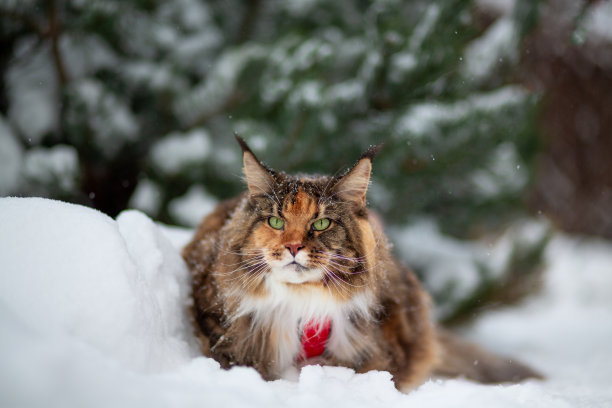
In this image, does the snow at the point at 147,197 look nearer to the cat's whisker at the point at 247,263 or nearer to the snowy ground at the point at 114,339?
the snowy ground at the point at 114,339

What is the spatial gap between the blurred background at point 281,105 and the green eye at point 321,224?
133 centimetres

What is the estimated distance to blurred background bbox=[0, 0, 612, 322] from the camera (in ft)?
9.45

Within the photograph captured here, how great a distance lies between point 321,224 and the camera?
1628 mm

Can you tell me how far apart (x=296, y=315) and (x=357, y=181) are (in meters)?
0.54

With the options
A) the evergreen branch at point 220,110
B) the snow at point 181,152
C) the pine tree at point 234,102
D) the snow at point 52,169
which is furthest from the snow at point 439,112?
the snow at point 52,169

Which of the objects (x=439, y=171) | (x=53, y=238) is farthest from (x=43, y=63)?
(x=439, y=171)

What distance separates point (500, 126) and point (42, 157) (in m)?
2.93

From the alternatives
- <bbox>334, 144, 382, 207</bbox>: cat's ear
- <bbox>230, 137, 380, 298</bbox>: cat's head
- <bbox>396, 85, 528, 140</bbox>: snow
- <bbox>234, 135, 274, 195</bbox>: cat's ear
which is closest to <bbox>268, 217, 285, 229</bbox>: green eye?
<bbox>230, 137, 380, 298</bbox>: cat's head

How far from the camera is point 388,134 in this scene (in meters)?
3.03

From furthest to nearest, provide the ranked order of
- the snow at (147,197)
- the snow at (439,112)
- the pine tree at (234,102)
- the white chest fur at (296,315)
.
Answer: the snow at (147,197) < the snow at (439,112) < the pine tree at (234,102) < the white chest fur at (296,315)

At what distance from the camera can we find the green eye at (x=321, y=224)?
162 cm

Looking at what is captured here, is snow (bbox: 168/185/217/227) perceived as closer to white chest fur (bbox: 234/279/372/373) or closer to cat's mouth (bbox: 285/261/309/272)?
white chest fur (bbox: 234/279/372/373)

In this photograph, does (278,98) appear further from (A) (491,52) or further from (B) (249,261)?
(B) (249,261)

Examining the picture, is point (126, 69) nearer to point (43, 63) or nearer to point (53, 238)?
point (43, 63)
